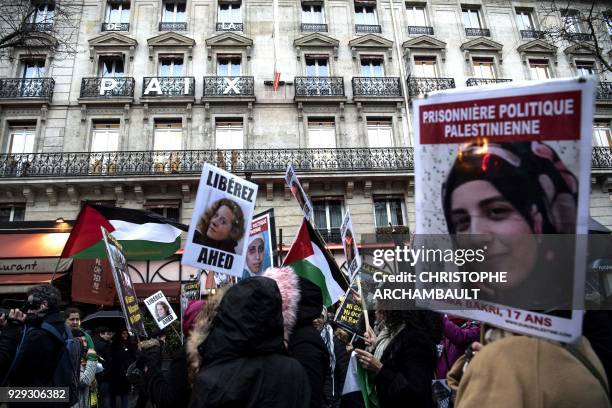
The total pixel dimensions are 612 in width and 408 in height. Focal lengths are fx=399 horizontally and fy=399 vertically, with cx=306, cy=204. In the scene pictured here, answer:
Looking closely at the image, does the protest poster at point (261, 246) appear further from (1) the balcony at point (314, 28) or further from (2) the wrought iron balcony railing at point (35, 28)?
(1) the balcony at point (314, 28)

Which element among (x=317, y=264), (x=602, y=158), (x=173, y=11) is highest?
(x=173, y=11)

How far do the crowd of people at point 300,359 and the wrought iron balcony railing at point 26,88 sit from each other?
1490 centimetres

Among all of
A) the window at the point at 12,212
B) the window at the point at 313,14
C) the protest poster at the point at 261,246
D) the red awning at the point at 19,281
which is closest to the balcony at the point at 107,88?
the window at the point at 12,212

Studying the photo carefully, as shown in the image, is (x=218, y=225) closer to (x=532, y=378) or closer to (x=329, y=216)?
(x=532, y=378)

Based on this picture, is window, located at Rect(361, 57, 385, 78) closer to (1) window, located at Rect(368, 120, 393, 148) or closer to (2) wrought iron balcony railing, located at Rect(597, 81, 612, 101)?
(1) window, located at Rect(368, 120, 393, 148)

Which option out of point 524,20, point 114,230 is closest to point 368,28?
point 524,20

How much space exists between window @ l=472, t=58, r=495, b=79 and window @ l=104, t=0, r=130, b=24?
15432 mm

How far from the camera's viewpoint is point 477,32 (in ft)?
60.5

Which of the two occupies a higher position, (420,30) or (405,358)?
(420,30)

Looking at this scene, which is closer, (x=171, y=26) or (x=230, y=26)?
(x=171, y=26)

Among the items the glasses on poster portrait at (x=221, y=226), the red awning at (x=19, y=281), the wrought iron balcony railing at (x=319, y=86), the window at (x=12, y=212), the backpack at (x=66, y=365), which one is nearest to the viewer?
the backpack at (x=66, y=365)

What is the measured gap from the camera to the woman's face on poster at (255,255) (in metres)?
5.94

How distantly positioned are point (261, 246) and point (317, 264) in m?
0.92

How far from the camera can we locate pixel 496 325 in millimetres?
1472
